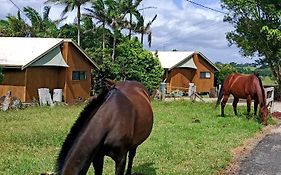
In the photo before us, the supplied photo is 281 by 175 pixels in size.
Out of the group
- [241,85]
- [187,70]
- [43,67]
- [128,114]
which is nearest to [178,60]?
[187,70]

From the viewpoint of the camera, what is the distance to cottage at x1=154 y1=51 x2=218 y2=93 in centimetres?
4881

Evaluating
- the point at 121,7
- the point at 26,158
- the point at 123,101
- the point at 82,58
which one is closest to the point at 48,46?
the point at 82,58

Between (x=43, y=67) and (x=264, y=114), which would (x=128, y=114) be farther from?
(x=43, y=67)

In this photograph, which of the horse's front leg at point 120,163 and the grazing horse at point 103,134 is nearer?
the grazing horse at point 103,134

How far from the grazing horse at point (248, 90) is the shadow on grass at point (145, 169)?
418 inches

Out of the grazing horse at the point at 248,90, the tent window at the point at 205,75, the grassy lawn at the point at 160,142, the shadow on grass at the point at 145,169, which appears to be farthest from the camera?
the tent window at the point at 205,75

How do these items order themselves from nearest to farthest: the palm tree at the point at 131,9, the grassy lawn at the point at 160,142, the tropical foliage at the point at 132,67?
the grassy lawn at the point at 160,142, the tropical foliage at the point at 132,67, the palm tree at the point at 131,9

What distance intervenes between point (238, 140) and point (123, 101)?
8.02 m

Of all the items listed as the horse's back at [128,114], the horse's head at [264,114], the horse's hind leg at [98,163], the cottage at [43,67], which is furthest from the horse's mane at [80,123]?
the cottage at [43,67]

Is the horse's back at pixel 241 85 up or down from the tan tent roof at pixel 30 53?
down

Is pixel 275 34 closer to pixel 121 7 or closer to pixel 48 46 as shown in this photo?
pixel 121 7

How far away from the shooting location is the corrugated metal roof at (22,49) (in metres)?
30.0

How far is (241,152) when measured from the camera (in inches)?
543

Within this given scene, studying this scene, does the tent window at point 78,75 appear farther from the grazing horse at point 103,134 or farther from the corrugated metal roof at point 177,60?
the grazing horse at point 103,134
